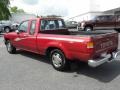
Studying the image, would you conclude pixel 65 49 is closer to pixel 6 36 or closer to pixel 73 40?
pixel 73 40

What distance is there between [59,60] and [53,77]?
723 mm

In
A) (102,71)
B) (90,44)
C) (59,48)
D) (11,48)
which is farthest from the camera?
(11,48)

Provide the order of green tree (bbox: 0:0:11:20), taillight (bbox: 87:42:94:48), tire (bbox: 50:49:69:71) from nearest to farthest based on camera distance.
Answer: taillight (bbox: 87:42:94:48) < tire (bbox: 50:49:69:71) < green tree (bbox: 0:0:11:20)

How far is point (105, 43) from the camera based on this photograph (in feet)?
20.5

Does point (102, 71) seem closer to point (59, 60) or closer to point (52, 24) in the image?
point (59, 60)

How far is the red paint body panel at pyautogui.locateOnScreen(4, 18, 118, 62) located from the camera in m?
5.67

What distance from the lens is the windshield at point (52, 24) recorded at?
24.9 feet

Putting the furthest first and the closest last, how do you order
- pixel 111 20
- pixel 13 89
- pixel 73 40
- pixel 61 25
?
pixel 111 20
pixel 61 25
pixel 73 40
pixel 13 89

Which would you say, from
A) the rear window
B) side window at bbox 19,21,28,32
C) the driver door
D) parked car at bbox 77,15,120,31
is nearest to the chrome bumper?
the rear window

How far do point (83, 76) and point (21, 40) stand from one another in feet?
11.2

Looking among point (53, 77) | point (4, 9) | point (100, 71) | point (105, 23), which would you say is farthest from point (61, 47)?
point (4, 9)

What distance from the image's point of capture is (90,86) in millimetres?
5297

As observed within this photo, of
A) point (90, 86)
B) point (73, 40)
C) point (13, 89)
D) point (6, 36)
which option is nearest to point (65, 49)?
point (73, 40)

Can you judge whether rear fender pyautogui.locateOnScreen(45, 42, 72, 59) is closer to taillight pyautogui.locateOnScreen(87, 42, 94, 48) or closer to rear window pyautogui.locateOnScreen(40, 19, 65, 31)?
taillight pyautogui.locateOnScreen(87, 42, 94, 48)
